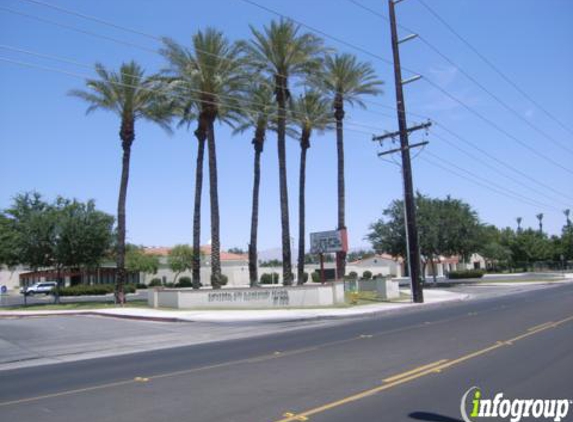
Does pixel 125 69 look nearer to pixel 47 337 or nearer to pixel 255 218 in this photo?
pixel 255 218

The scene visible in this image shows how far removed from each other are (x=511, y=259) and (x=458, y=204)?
43368mm

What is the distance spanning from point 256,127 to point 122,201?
11.0 m

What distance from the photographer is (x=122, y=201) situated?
35.4 meters

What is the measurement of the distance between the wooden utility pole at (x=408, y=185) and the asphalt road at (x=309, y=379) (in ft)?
48.5

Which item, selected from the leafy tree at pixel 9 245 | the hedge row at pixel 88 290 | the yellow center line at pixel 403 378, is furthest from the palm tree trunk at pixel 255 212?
the yellow center line at pixel 403 378

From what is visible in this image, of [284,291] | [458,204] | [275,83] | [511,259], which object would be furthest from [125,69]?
[511,259]

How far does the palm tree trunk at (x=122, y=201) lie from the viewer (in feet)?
115

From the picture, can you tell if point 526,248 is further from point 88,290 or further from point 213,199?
point 213,199

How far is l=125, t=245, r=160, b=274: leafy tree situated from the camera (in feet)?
218

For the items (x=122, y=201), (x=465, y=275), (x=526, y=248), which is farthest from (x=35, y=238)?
(x=526, y=248)

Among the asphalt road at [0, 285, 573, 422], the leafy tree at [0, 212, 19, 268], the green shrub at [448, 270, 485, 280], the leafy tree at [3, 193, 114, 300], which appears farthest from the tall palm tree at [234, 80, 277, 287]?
the green shrub at [448, 270, 485, 280]

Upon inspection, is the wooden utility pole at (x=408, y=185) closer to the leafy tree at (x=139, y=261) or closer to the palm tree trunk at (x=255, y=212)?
the palm tree trunk at (x=255, y=212)

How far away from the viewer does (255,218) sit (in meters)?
39.6

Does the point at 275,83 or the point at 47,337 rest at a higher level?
the point at 275,83
